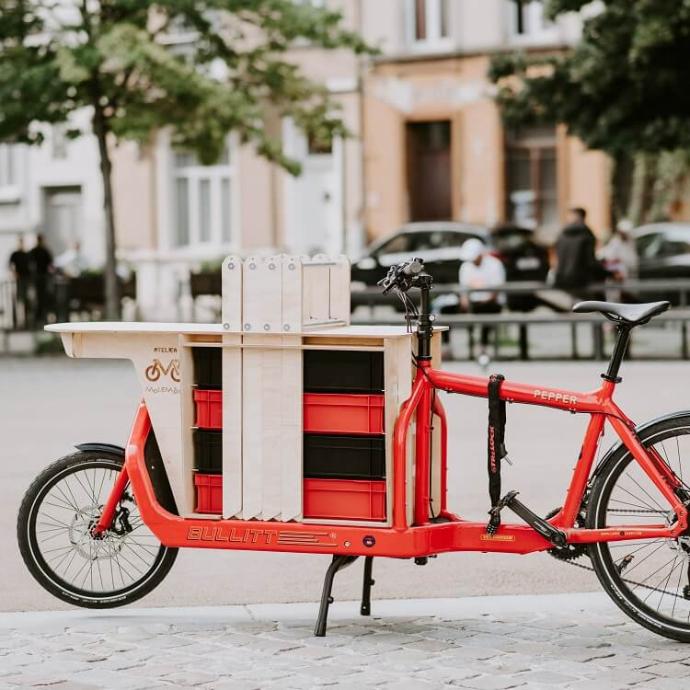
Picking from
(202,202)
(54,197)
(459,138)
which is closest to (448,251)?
(459,138)

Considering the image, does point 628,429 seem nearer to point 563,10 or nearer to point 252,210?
point 563,10

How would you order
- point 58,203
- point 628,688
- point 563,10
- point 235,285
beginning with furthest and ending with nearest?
point 58,203 → point 563,10 → point 235,285 → point 628,688

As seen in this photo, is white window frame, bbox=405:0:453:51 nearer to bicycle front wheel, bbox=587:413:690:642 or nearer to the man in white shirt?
the man in white shirt

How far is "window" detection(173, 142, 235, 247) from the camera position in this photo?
127ft

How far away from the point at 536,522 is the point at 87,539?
5.66ft

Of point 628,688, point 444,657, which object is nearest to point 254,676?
point 444,657

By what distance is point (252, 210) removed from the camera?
3828cm

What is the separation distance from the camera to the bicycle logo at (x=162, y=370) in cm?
644

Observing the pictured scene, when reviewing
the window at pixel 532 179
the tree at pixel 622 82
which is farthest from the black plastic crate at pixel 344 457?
the window at pixel 532 179

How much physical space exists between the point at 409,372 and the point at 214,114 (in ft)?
57.6

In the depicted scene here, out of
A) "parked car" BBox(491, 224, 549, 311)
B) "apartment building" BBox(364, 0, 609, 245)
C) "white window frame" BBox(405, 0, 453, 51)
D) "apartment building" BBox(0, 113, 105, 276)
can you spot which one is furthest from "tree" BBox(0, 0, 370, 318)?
"apartment building" BBox(0, 113, 105, 276)

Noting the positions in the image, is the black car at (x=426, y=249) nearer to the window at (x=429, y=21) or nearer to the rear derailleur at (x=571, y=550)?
the window at (x=429, y=21)

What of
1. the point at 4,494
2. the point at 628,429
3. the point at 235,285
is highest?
the point at 235,285

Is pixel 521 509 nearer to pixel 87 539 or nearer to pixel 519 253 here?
pixel 87 539
